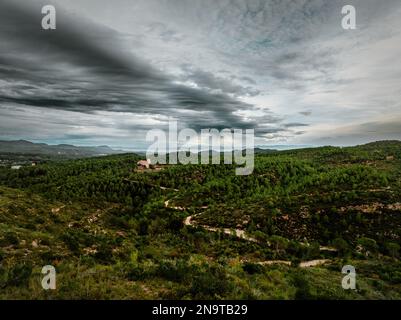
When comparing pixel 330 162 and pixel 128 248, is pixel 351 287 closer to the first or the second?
pixel 128 248

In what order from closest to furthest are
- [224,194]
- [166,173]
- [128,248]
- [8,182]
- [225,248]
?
[128,248] → [225,248] → [224,194] → [166,173] → [8,182]

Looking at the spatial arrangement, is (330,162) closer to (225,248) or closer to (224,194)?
(224,194)

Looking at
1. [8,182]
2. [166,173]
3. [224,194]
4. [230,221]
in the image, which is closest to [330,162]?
[224,194]

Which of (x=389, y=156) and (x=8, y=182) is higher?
(x=389, y=156)

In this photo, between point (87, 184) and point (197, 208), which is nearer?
point (197, 208)
